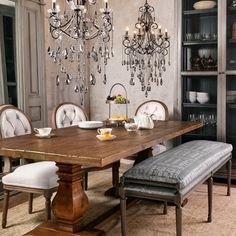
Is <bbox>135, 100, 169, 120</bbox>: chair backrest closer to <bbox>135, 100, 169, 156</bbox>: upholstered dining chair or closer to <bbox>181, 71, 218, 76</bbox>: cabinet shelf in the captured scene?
<bbox>135, 100, 169, 156</bbox>: upholstered dining chair

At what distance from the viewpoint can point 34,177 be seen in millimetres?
2590

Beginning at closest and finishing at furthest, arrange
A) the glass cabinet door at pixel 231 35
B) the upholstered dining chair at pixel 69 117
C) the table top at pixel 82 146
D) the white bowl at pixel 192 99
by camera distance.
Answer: the table top at pixel 82 146 < the upholstered dining chair at pixel 69 117 < the glass cabinet door at pixel 231 35 < the white bowl at pixel 192 99

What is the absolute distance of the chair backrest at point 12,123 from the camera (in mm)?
3006

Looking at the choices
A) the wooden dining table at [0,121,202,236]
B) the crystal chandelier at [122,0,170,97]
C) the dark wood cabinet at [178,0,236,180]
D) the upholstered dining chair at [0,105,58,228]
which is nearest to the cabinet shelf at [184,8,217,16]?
the dark wood cabinet at [178,0,236,180]

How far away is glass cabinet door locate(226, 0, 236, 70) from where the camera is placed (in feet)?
13.1

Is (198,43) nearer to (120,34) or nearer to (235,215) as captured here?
(120,34)

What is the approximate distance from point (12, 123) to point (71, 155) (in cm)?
132

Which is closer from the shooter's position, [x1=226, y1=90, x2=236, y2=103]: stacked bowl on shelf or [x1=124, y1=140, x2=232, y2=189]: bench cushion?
[x1=124, y1=140, x2=232, y2=189]: bench cushion

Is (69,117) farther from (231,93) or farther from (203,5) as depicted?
(203,5)

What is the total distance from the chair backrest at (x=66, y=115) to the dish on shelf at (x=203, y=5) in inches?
73.5

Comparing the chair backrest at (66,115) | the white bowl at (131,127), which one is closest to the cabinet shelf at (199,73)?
the chair backrest at (66,115)

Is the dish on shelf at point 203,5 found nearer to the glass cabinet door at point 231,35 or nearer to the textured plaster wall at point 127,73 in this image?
the glass cabinet door at point 231,35

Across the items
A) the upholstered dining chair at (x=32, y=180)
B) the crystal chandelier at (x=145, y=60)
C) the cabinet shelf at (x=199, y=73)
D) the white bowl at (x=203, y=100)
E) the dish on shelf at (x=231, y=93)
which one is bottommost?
the upholstered dining chair at (x=32, y=180)

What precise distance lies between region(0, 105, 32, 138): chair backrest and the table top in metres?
0.37
